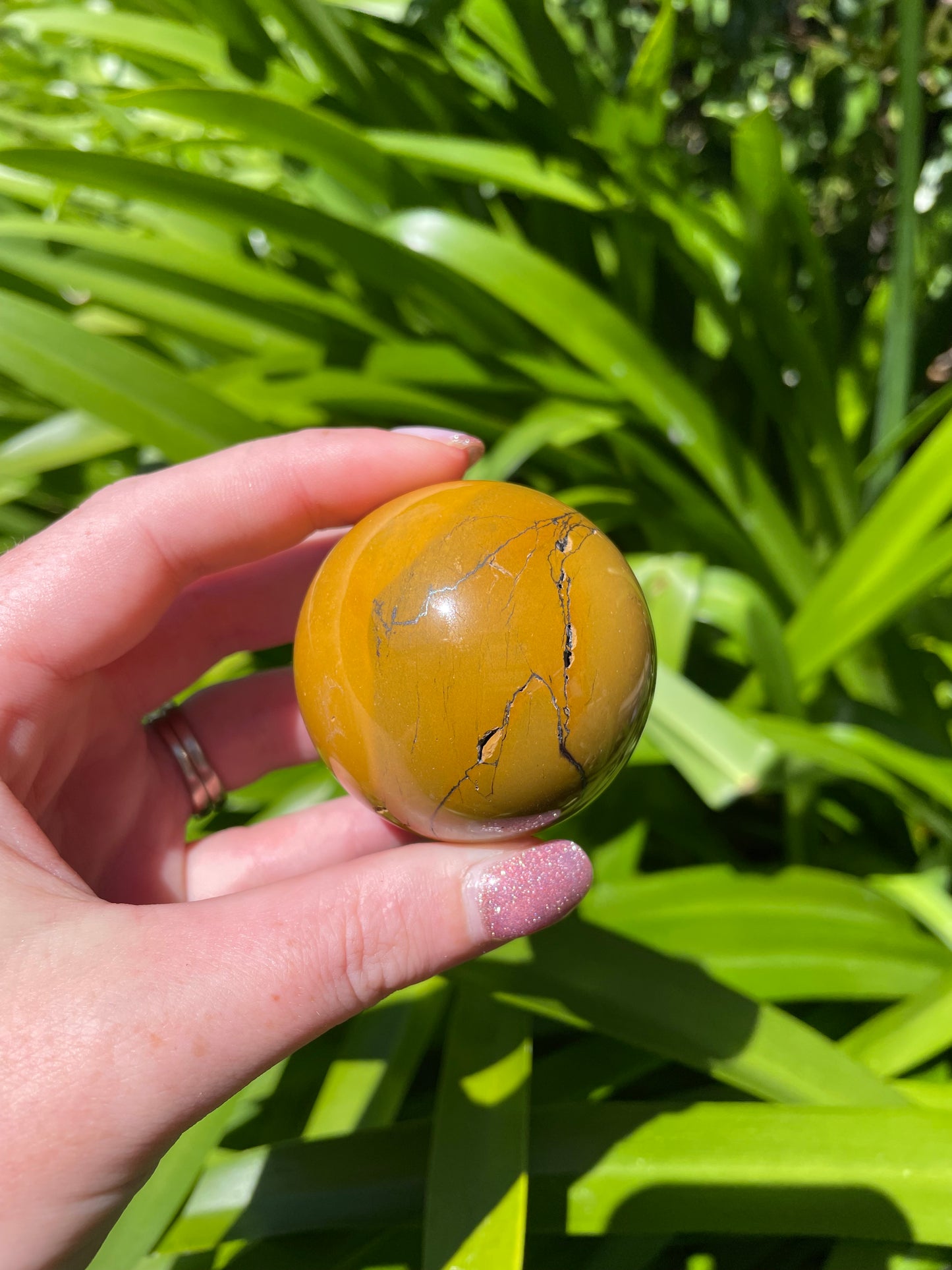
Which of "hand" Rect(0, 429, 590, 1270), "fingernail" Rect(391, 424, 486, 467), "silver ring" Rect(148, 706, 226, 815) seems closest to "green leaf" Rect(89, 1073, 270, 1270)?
"hand" Rect(0, 429, 590, 1270)

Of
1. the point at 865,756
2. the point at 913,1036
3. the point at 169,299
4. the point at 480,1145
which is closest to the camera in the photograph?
the point at 480,1145

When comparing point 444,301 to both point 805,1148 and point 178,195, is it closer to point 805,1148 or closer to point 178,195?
point 178,195

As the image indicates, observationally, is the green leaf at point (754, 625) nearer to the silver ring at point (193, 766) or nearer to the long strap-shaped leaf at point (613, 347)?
the long strap-shaped leaf at point (613, 347)

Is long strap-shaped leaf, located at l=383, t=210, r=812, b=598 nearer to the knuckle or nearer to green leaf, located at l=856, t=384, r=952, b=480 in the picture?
green leaf, located at l=856, t=384, r=952, b=480

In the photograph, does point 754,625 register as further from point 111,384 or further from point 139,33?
point 139,33

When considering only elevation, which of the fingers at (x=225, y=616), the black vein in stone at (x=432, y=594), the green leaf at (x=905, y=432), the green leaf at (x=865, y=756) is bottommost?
the green leaf at (x=865, y=756)

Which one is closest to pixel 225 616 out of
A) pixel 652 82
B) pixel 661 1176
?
pixel 661 1176

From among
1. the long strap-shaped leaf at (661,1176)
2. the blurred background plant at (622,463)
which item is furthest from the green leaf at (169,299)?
the long strap-shaped leaf at (661,1176)
